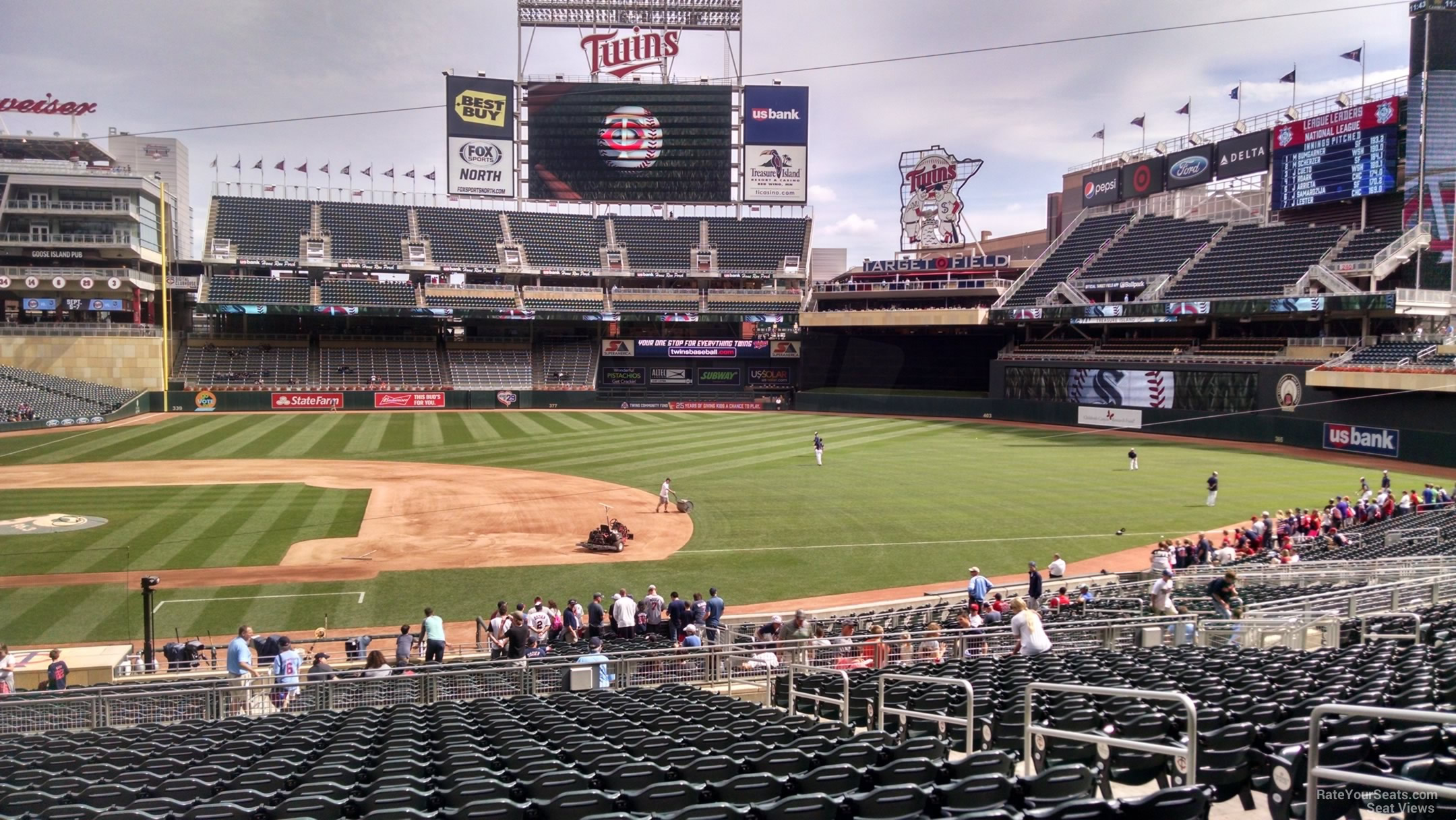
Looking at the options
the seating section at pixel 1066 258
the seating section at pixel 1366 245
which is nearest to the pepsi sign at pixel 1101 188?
the seating section at pixel 1066 258

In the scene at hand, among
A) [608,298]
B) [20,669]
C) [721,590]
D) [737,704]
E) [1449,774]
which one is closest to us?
[1449,774]

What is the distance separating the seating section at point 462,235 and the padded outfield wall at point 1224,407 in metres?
28.1

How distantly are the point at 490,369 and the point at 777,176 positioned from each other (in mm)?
26690

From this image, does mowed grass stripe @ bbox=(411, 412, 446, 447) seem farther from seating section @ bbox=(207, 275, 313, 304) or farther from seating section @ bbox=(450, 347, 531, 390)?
seating section @ bbox=(207, 275, 313, 304)

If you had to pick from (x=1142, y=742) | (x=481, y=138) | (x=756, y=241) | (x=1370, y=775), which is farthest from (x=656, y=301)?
(x=1370, y=775)

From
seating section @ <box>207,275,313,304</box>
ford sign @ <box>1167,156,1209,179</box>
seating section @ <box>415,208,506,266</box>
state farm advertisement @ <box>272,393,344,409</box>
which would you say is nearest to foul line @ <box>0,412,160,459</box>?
state farm advertisement @ <box>272,393,344,409</box>

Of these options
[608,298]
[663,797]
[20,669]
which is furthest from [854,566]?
[608,298]

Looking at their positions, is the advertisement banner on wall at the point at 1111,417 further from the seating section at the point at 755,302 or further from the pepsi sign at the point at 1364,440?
the seating section at the point at 755,302

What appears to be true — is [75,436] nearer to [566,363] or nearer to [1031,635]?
[566,363]

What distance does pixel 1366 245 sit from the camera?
152 feet

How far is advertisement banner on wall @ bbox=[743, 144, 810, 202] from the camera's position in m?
72.3

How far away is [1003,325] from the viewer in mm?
62250

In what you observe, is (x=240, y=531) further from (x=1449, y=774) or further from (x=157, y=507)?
(x=1449, y=774)

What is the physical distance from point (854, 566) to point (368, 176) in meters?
63.1
